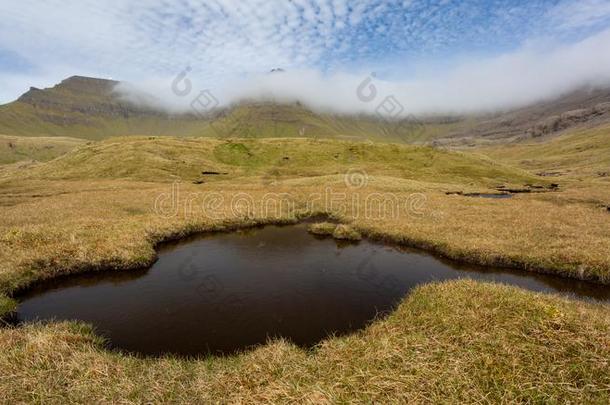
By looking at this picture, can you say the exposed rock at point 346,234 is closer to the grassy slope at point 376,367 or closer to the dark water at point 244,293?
the dark water at point 244,293

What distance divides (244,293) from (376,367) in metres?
10.2

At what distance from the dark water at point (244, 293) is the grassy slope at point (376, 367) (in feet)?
6.22

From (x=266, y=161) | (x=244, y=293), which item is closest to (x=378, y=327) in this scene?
(x=244, y=293)

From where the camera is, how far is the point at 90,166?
80250mm

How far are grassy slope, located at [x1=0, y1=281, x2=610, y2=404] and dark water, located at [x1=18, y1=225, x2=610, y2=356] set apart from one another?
1896mm

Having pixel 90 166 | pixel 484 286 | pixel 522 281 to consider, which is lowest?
pixel 522 281

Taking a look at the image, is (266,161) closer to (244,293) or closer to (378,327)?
(244,293)

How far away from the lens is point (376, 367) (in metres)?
10.3

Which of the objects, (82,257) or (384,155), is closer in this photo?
(82,257)

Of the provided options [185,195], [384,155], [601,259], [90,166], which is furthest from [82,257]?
[384,155]

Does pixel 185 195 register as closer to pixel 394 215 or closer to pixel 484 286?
pixel 394 215

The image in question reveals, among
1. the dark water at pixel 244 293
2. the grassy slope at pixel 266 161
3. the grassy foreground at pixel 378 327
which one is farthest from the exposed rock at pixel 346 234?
the grassy slope at pixel 266 161

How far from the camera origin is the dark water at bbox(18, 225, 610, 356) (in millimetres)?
14750

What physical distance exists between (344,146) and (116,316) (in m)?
104
